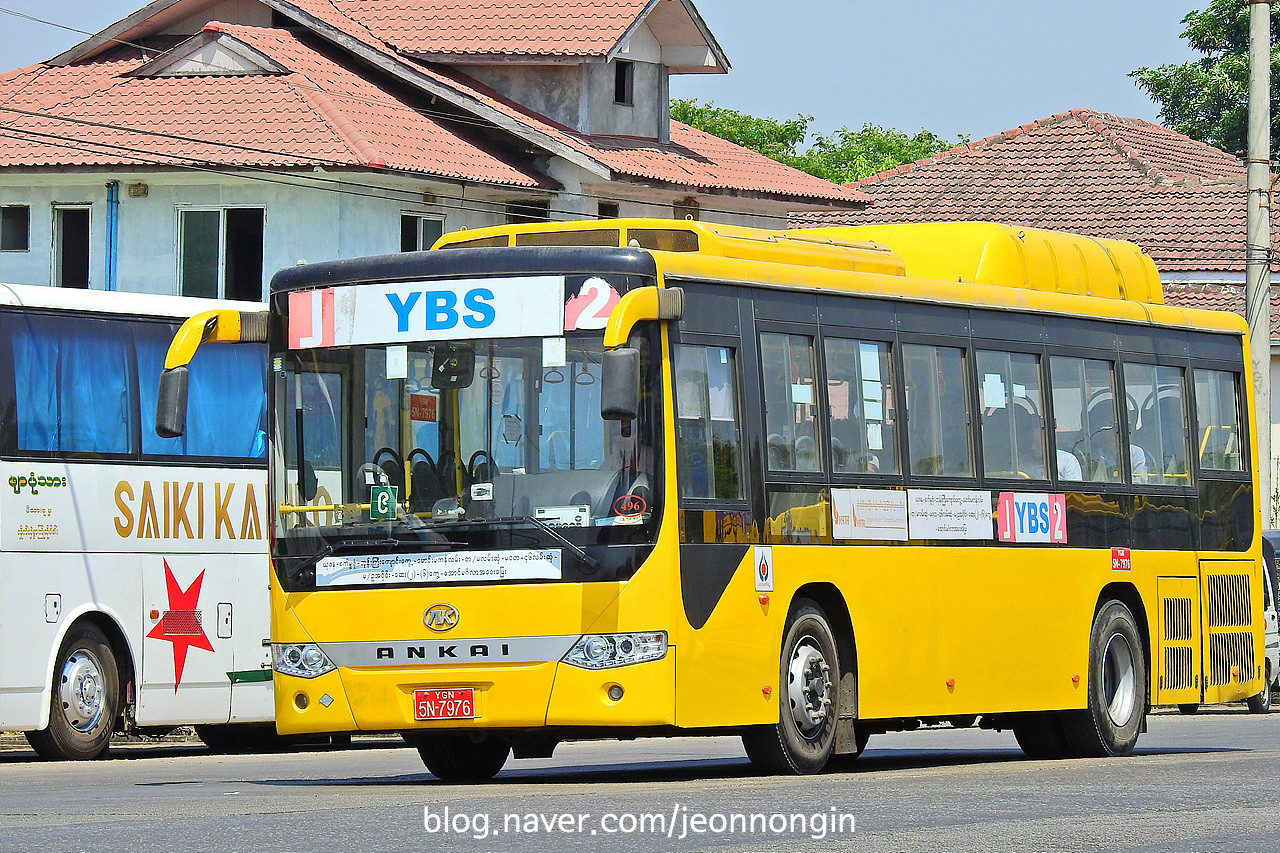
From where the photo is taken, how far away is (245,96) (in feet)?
121

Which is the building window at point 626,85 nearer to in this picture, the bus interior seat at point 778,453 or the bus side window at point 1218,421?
the bus side window at point 1218,421

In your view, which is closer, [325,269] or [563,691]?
[563,691]

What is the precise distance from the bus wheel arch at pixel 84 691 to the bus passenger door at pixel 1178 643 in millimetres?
8263

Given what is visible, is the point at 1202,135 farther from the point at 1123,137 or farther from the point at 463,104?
the point at 463,104

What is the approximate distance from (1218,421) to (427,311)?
26.0ft

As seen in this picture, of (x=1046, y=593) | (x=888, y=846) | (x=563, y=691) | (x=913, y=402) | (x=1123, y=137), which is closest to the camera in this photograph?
(x=888, y=846)

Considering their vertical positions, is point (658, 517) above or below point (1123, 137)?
below

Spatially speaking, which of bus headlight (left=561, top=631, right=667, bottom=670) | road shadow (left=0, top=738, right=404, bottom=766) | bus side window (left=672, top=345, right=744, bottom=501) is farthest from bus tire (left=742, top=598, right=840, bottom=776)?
road shadow (left=0, top=738, right=404, bottom=766)

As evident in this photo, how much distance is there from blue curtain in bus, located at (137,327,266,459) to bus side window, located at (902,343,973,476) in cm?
674

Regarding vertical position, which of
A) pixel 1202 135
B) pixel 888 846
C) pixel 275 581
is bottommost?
pixel 888 846

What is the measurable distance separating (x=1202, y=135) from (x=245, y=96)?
35290mm

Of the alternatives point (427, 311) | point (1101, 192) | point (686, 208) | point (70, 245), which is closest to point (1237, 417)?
point (427, 311)

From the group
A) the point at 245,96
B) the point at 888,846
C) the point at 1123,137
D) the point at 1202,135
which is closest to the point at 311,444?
the point at 888,846

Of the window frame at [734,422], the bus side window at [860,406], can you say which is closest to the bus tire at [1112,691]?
the bus side window at [860,406]
